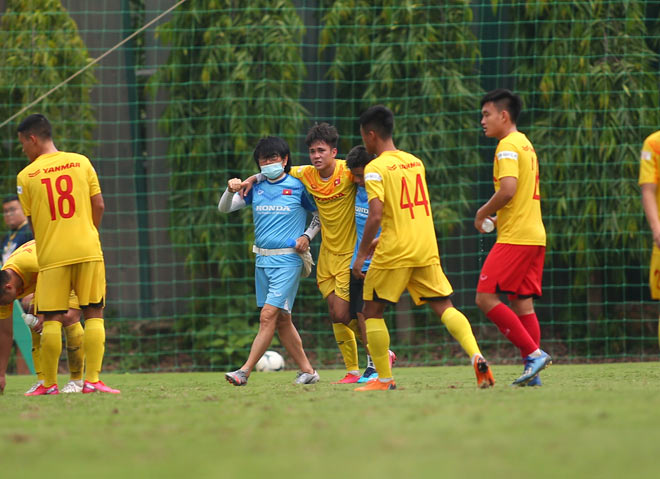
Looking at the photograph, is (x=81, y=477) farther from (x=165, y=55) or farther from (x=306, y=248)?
(x=165, y=55)

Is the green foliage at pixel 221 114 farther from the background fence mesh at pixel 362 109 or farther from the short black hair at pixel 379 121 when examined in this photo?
the short black hair at pixel 379 121

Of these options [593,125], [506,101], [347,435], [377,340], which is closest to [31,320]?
[377,340]

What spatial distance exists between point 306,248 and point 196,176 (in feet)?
13.2

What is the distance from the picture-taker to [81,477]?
2.57 metres

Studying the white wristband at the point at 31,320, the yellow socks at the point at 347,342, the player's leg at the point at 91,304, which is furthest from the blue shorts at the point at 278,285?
the white wristband at the point at 31,320

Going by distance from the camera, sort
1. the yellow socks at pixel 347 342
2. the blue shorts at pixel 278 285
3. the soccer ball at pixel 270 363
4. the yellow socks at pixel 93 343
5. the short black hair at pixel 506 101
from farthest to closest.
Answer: the soccer ball at pixel 270 363 < the yellow socks at pixel 347 342 < the blue shorts at pixel 278 285 < the yellow socks at pixel 93 343 < the short black hair at pixel 506 101

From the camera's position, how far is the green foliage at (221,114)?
9.88 meters

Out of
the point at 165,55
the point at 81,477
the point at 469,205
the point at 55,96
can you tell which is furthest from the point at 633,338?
the point at 81,477

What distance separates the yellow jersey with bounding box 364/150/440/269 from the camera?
4980 millimetres

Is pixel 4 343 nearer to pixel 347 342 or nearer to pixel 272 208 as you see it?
pixel 272 208

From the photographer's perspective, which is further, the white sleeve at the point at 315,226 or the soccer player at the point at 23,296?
the white sleeve at the point at 315,226

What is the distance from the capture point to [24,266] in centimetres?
602

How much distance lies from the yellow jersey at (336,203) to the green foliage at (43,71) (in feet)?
15.4

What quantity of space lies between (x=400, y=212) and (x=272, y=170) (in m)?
1.55
